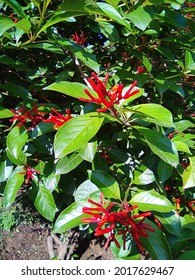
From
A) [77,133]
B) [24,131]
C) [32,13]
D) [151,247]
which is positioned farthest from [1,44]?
[151,247]

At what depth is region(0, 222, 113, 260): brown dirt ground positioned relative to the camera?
2949mm

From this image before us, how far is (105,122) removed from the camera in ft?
2.80

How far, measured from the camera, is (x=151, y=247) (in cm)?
90

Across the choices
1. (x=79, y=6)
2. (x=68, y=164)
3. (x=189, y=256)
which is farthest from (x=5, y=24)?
(x=189, y=256)

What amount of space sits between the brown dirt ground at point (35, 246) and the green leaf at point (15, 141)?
80.7 inches

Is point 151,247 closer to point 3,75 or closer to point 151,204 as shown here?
point 151,204

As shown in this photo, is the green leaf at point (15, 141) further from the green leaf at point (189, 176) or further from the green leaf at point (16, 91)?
the green leaf at point (189, 176)

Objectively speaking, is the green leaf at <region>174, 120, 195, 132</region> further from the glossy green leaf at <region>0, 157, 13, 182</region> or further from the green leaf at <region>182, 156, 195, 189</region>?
the glossy green leaf at <region>0, 157, 13, 182</region>

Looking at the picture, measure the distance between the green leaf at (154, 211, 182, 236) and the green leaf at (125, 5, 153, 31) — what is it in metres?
0.56

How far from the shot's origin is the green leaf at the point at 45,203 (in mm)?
1167

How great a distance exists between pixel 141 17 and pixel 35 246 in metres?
2.70

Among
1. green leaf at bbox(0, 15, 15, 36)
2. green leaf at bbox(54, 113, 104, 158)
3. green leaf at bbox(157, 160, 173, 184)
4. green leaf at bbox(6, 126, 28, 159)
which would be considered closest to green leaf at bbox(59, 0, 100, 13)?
green leaf at bbox(0, 15, 15, 36)

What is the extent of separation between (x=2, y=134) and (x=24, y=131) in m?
0.30
